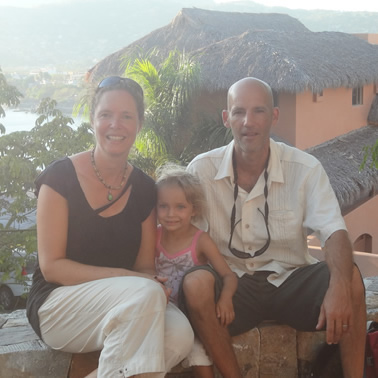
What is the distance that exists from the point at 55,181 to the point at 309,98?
915 cm

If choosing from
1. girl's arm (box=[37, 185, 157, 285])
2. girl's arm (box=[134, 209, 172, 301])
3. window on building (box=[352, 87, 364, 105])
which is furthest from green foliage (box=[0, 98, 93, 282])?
window on building (box=[352, 87, 364, 105])

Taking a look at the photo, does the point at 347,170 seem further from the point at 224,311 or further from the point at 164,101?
the point at 224,311

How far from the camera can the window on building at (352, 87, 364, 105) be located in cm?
1341

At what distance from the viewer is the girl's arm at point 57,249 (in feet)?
8.72

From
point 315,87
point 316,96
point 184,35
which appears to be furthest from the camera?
point 184,35

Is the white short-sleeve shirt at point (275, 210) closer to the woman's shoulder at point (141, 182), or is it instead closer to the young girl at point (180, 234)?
the young girl at point (180, 234)

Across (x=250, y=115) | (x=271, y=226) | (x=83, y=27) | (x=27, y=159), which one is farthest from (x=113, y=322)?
(x=83, y=27)

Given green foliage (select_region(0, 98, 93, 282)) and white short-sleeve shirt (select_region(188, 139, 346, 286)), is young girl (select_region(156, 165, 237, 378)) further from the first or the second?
green foliage (select_region(0, 98, 93, 282))

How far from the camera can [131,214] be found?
9.41ft

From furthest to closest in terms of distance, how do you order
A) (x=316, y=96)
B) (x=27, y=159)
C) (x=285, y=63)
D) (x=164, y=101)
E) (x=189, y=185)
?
1. (x=316, y=96)
2. (x=164, y=101)
3. (x=285, y=63)
4. (x=27, y=159)
5. (x=189, y=185)

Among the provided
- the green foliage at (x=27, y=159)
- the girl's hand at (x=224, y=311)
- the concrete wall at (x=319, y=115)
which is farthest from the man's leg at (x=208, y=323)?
the concrete wall at (x=319, y=115)

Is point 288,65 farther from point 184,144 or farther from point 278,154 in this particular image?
point 278,154

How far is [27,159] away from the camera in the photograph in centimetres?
790

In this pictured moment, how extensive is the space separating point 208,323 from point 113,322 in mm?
466
